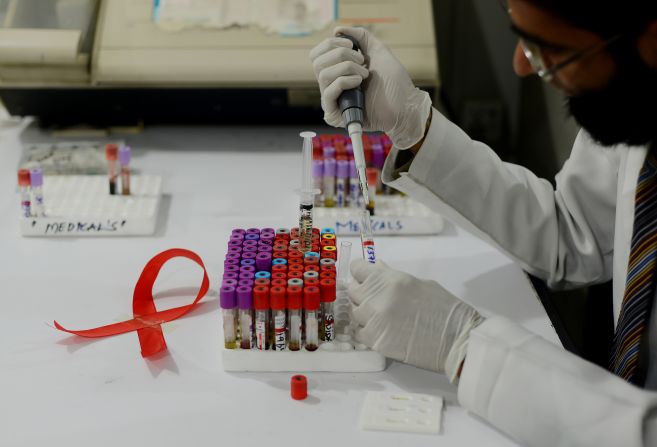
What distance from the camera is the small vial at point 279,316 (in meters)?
1.21

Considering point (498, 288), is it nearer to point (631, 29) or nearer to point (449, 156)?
point (449, 156)

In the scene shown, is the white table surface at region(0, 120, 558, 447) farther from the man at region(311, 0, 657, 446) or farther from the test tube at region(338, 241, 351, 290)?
the test tube at region(338, 241, 351, 290)

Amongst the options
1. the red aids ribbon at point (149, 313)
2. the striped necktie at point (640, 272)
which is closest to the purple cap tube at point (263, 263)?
the red aids ribbon at point (149, 313)

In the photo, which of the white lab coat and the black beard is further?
the white lab coat

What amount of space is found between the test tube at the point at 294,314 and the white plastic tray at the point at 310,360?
16mm

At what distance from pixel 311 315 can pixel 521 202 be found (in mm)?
493

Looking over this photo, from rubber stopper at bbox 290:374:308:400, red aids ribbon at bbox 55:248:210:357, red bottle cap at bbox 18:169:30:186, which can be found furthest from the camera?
red bottle cap at bbox 18:169:30:186

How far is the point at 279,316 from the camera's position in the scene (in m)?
1.22

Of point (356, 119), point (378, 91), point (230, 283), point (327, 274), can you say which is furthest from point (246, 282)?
point (378, 91)

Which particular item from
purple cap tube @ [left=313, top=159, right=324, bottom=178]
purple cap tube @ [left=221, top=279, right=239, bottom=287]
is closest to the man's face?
purple cap tube @ [left=221, top=279, right=239, bottom=287]

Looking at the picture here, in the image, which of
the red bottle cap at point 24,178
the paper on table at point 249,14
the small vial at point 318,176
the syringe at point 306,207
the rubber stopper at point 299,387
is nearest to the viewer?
the rubber stopper at point 299,387

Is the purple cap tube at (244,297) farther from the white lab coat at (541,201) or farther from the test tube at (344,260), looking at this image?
the white lab coat at (541,201)

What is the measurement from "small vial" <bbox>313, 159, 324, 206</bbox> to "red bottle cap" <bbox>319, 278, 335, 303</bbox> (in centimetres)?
51

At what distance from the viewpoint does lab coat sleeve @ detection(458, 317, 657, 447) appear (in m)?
1.03
